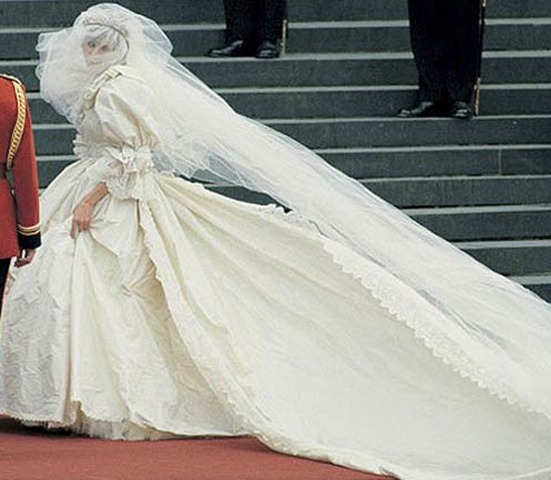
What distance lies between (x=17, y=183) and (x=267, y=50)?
451cm

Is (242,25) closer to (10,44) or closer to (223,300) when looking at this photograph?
(10,44)

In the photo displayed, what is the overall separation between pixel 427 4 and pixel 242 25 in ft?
3.60

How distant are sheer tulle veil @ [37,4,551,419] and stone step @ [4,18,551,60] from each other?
3368 millimetres

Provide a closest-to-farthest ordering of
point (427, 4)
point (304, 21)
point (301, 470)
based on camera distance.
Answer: point (301, 470) < point (427, 4) < point (304, 21)

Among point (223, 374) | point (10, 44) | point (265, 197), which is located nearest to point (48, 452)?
point (223, 374)

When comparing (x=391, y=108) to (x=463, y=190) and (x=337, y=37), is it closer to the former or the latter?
(x=337, y=37)

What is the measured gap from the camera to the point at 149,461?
816 cm

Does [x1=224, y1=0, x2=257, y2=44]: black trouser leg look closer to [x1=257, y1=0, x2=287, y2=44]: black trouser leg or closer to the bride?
[x1=257, y1=0, x2=287, y2=44]: black trouser leg

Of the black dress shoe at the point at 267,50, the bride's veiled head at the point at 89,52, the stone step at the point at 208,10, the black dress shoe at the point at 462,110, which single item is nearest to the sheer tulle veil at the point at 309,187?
the bride's veiled head at the point at 89,52

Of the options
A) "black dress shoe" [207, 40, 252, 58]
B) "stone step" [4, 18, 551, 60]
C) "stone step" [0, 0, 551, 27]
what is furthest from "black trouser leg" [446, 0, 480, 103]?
"black dress shoe" [207, 40, 252, 58]

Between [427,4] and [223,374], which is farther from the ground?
[427,4]

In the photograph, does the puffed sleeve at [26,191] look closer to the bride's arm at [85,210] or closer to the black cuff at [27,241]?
the black cuff at [27,241]

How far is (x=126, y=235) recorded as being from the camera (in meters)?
8.95

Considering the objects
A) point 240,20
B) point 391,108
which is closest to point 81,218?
point 391,108
